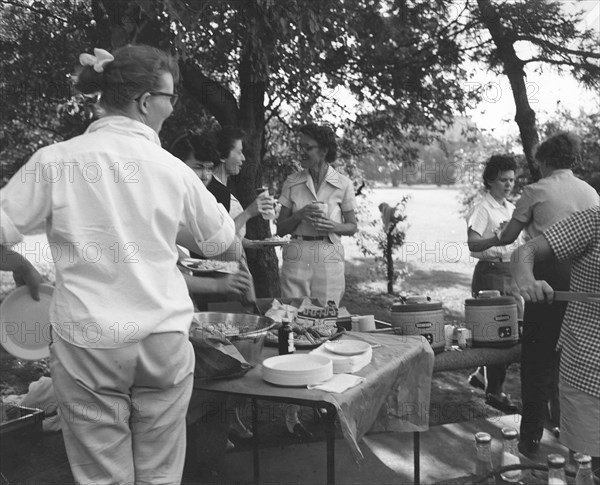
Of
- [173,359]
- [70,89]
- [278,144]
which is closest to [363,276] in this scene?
[278,144]

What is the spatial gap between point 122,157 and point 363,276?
10.3 metres

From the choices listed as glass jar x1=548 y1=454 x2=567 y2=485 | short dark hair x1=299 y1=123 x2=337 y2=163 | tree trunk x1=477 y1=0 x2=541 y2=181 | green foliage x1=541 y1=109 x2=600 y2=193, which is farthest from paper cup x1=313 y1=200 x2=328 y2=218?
green foliage x1=541 y1=109 x2=600 y2=193

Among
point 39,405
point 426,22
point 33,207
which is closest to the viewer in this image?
point 33,207

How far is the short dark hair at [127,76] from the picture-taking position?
6.32ft

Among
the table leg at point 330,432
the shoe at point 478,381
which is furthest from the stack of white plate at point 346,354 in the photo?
the shoe at point 478,381

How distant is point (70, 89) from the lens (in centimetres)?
587

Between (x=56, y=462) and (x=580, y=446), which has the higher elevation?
(x=580, y=446)

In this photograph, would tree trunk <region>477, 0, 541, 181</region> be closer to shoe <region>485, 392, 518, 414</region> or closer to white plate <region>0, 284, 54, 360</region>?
shoe <region>485, 392, 518, 414</region>

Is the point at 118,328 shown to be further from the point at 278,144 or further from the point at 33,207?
the point at 278,144

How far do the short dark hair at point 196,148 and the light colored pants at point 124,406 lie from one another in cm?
193

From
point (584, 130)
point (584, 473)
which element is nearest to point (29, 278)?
point (584, 473)

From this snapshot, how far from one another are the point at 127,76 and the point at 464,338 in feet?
9.03

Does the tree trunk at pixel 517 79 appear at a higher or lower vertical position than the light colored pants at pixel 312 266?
higher

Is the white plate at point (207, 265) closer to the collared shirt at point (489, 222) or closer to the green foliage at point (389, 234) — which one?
the collared shirt at point (489, 222)
